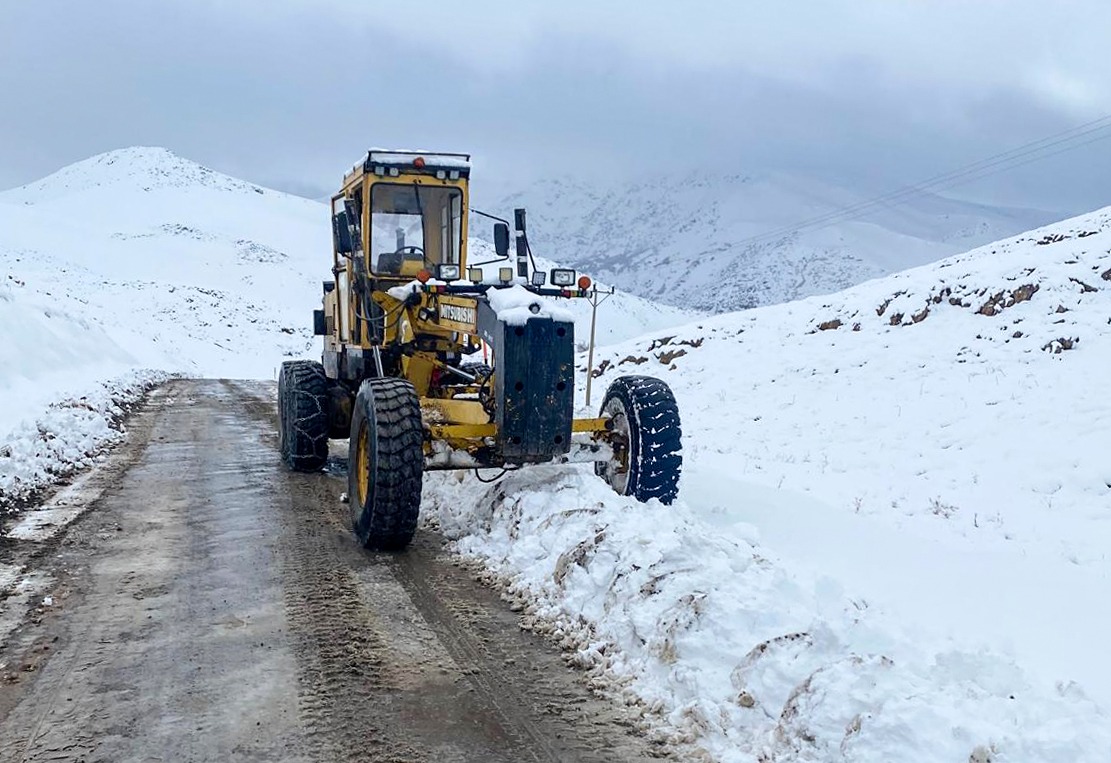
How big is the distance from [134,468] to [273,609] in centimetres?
547

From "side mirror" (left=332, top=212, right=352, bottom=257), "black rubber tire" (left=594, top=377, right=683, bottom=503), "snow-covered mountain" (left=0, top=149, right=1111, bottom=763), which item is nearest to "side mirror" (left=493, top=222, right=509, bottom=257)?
"side mirror" (left=332, top=212, right=352, bottom=257)

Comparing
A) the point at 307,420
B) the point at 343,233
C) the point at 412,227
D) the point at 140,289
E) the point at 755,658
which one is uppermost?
the point at 140,289

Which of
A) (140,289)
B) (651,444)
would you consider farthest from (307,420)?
(140,289)

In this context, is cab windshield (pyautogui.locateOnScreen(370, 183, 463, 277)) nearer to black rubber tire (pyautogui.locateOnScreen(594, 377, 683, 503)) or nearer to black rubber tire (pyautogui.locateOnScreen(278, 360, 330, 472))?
black rubber tire (pyautogui.locateOnScreen(278, 360, 330, 472))

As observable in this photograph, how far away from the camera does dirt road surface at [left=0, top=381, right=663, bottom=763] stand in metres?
3.66

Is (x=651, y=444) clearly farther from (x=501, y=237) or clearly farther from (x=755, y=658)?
(x=755, y=658)

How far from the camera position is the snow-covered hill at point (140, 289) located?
49.0 feet

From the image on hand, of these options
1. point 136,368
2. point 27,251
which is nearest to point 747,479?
point 136,368

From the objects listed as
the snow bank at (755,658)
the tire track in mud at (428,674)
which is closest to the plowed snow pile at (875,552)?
the snow bank at (755,658)

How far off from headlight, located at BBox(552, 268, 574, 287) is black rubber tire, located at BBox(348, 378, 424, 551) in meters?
1.41

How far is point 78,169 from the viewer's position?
110938mm

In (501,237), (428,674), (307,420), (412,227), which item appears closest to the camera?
(428,674)

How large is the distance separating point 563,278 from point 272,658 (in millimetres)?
3664

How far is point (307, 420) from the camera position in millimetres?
9484
